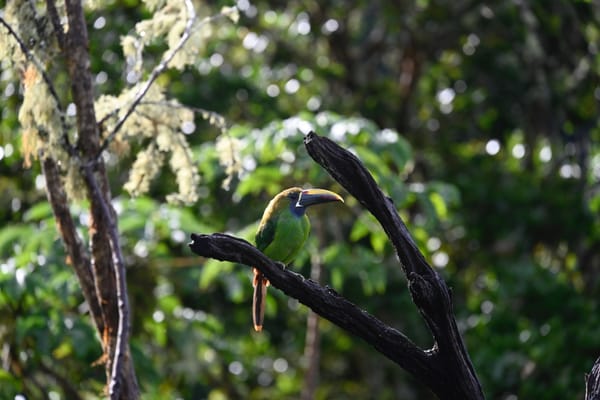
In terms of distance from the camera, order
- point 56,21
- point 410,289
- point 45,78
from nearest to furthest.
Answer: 1. point 410,289
2. point 45,78
3. point 56,21

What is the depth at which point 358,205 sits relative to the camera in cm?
637

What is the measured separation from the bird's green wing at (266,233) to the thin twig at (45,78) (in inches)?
30.1

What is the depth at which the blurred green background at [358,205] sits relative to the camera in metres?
5.85

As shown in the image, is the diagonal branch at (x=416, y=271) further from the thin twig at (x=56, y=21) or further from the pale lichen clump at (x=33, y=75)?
the thin twig at (x=56, y=21)

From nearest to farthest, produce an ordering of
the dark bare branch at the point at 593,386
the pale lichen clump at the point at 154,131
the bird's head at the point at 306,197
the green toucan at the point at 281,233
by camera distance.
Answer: the dark bare branch at the point at 593,386 < the bird's head at the point at 306,197 < the green toucan at the point at 281,233 < the pale lichen clump at the point at 154,131

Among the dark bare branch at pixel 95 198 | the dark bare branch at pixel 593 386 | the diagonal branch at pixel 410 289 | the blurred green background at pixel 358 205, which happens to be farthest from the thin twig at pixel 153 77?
the dark bare branch at pixel 593 386

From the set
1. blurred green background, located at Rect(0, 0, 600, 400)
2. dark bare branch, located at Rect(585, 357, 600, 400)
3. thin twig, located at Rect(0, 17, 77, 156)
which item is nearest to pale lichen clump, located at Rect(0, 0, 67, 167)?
thin twig, located at Rect(0, 17, 77, 156)

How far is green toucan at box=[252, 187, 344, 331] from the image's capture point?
4.33 meters

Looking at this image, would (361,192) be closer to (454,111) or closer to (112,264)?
(112,264)

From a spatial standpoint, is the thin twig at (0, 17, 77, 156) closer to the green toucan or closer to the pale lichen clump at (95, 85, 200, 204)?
the pale lichen clump at (95, 85, 200, 204)

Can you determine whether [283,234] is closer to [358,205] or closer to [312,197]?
[312,197]

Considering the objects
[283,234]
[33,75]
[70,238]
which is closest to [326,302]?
[283,234]

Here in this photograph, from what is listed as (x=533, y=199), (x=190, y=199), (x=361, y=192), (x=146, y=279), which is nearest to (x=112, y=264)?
(x=190, y=199)

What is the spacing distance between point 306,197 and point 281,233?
215 millimetres
